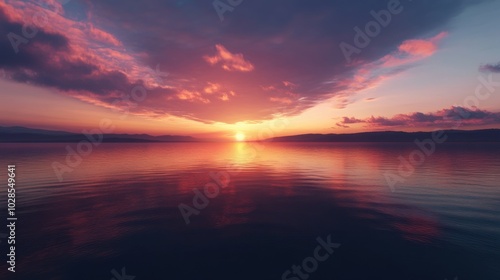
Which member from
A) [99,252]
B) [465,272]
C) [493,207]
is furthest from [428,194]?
[99,252]

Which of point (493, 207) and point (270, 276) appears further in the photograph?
point (493, 207)

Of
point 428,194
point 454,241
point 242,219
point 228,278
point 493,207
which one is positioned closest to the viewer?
point 228,278

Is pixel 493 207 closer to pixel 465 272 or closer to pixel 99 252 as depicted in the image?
pixel 465 272

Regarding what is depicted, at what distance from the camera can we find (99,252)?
13836 mm

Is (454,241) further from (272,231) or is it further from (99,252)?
(99,252)

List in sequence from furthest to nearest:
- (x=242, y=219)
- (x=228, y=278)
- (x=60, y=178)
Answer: (x=60, y=178)
(x=242, y=219)
(x=228, y=278)

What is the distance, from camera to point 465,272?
1212 cm

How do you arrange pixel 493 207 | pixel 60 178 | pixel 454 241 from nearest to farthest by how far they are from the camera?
pixel 454 241, pixel 493 207, pixel 60 178

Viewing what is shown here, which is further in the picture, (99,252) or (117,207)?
(117,207)

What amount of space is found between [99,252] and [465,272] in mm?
20563

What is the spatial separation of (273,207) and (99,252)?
573 inches

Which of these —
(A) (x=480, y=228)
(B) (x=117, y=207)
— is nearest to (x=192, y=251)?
(B) (x=117, y=207)

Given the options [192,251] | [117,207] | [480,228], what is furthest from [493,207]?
[117,207]

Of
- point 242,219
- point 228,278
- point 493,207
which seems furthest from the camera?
point 493,207
